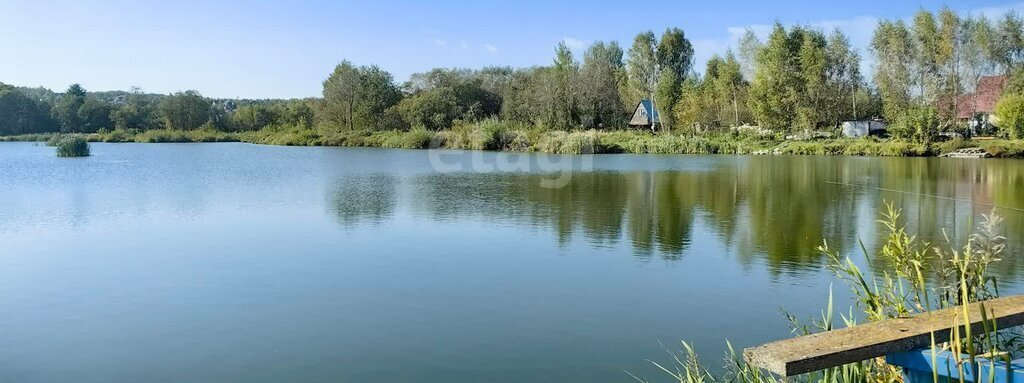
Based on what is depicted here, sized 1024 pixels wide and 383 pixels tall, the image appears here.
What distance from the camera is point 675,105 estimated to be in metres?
50.1

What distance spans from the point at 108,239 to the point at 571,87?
36.7 m

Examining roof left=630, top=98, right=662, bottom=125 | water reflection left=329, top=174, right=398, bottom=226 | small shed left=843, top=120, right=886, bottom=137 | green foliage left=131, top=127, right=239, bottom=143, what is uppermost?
roof left=630, top=98, right=662, bottom=125

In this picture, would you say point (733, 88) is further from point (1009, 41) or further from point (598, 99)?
point (1009, 41)

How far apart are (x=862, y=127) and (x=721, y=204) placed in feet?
101

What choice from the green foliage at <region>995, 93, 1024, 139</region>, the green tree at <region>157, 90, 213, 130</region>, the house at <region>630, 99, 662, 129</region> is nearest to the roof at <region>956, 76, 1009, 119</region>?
the green foliage at <region>995, 93, 1024, 139</region>

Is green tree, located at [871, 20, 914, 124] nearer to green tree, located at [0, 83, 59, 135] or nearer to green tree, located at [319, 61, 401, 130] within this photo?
green tree, located at [319, 61, 401, 130]

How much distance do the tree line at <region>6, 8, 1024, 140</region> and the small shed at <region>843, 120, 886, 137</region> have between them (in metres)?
0.74

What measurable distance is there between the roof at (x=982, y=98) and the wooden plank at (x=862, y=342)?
40251 mm

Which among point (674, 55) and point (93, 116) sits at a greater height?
point (674, 55)

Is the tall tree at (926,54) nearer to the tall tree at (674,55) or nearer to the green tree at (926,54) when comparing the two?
the green tree at (926,54)

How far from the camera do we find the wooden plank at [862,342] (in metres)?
2.21

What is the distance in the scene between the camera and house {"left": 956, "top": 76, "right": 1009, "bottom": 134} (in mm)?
37375

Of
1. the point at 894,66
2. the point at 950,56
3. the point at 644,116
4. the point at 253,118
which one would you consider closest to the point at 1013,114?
the point at 950,56

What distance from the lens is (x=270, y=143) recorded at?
52594 mm
